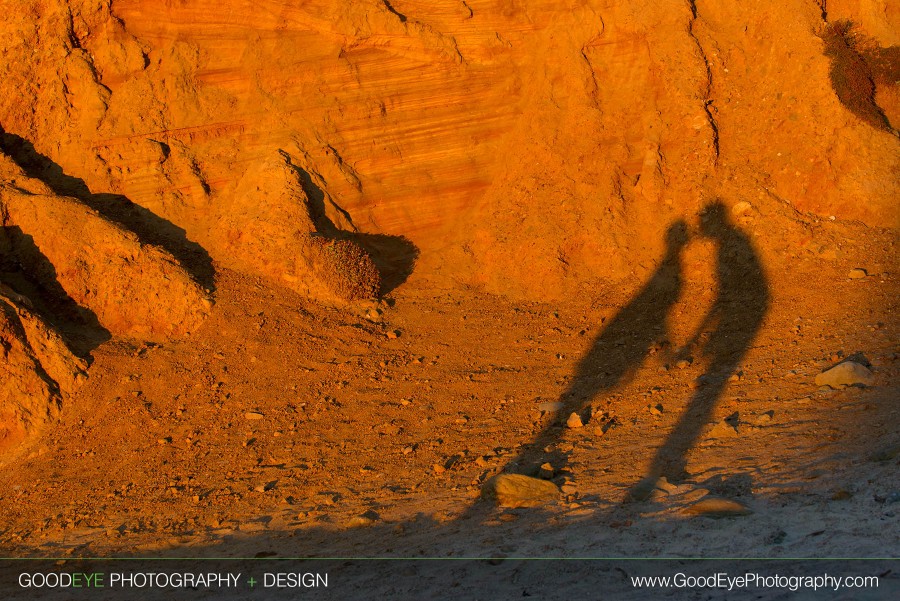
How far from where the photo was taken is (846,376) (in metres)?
6.82

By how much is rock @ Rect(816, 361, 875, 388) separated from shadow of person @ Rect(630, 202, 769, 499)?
2.87 ft

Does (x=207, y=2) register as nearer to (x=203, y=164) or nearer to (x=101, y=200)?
(x=203, y=164)

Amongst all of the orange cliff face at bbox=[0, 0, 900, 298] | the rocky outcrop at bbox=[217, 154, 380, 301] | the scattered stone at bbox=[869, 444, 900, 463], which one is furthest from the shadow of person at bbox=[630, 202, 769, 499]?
the rocky outcrop at bbox=[217, 154, 380, 301]

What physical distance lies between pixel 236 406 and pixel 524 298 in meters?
3.64

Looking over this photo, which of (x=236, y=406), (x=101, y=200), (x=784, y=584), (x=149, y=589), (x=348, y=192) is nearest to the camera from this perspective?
(x=784, y=584)

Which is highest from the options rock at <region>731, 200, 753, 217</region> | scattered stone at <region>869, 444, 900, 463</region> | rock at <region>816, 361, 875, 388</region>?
rock at <region>731, 200, 753, 217</region>

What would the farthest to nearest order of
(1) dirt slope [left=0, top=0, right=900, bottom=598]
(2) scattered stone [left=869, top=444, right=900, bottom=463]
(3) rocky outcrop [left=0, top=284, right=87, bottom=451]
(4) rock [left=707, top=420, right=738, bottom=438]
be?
(3) rocky outcrop [left=0, top=284, right=87, bottom=451]
(1) dirt slope [left=0, top=0, right=900, bottom=598]
(4) rock [left=707, top=420, right=738, bottom=438]
(2) scattered stone [left=869, top=444, right=900, bottom=463]

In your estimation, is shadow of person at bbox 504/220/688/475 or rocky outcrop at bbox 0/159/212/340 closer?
shadow of person at bbox 504/220/688/475

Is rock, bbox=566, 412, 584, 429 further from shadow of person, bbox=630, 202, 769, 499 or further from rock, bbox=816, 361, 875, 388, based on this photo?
rock, bbox=816, 361, 875, 388

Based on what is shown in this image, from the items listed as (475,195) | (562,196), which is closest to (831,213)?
(562,196)

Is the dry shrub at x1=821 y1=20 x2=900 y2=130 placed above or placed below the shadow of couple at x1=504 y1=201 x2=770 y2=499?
above

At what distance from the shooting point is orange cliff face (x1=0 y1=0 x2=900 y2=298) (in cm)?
941

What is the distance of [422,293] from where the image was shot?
32.2ft

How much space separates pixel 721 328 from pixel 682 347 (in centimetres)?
53
